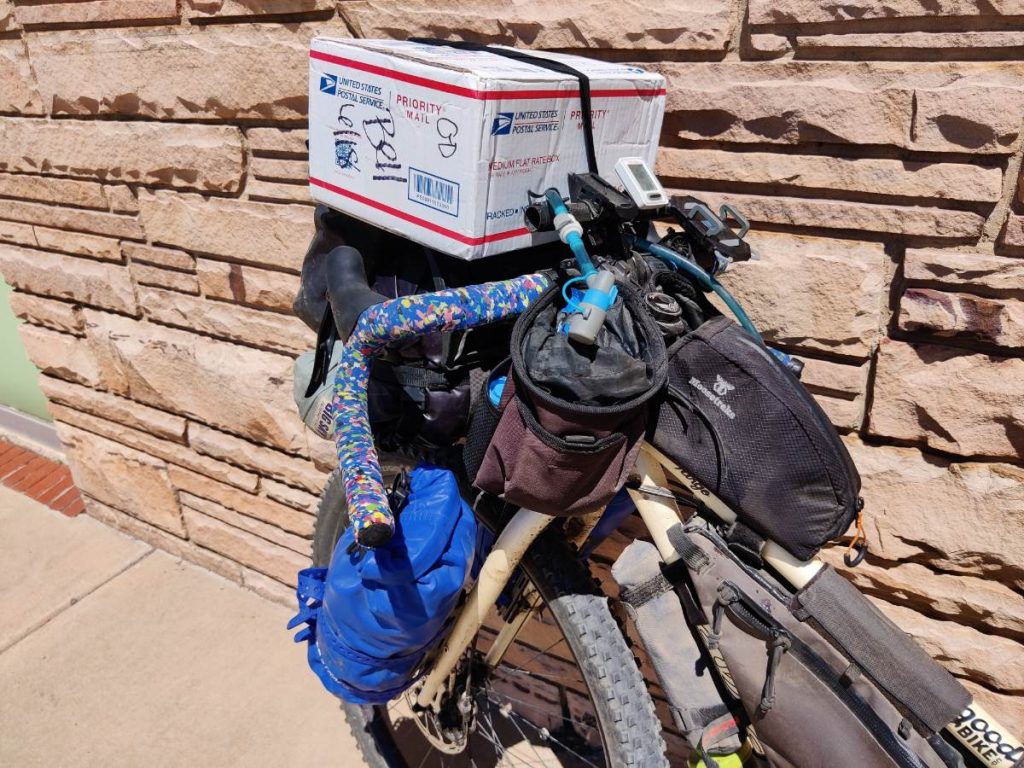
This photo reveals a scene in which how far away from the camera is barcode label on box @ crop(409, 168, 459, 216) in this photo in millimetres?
1182

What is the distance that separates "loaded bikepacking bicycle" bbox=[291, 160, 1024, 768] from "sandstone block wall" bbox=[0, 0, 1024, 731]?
227mm

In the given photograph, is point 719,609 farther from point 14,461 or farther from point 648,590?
point 14,461

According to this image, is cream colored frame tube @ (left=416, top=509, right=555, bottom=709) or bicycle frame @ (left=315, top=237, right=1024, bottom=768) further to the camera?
cream colored frame tube @ (left=416, top=509, right=555, bottom=709)

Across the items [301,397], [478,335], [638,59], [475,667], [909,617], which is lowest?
[475,667]

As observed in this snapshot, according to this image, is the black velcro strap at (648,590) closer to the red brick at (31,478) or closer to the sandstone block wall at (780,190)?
the sandstone block wall at (780,190)

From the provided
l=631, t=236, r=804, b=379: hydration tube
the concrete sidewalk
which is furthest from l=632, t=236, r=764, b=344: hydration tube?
the concrete sidewalk

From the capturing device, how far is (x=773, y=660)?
3.63 feet

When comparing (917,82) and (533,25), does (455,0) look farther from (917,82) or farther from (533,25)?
(917,82)

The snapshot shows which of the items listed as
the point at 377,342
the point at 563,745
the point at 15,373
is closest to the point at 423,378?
the point at 377,342

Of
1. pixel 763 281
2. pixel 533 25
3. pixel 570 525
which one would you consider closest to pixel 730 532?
pixel 570 525

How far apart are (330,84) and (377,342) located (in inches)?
18.7

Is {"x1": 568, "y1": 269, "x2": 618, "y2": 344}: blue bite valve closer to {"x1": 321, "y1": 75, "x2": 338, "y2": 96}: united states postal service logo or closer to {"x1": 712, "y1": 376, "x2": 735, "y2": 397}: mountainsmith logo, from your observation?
{"x1": 712, "y1": 376, "x2": 735, "y2": 397}: mountainsmith logo

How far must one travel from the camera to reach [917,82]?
1273mm

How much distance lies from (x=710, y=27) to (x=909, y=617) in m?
1.23
